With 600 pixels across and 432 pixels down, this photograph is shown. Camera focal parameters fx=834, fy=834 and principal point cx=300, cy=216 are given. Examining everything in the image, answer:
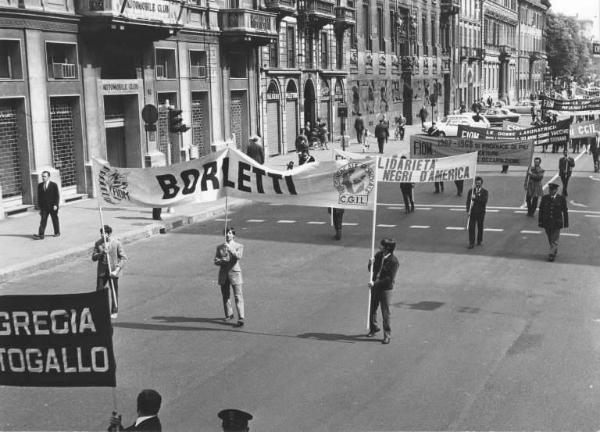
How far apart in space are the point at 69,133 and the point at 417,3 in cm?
4482

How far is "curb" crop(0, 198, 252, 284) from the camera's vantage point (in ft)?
52.9

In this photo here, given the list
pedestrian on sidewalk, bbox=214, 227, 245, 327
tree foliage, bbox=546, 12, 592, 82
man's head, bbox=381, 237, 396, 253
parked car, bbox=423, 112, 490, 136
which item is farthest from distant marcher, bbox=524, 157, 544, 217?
tree foliage, bbox=546, 12, 592, 82

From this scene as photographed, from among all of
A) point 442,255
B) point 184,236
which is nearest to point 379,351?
point 442,255

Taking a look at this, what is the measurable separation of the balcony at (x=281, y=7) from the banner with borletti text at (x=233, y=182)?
91.2 ft

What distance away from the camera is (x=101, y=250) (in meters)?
12.9

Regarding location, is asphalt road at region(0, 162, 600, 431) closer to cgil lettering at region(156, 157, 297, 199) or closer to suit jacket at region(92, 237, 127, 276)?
suit jacket at region(92, 237, 127, 276)

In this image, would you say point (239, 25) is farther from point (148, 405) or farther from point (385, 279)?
point (148, 405)

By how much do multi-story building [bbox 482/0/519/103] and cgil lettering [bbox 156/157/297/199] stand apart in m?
83.4

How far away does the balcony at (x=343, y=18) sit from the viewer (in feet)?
157

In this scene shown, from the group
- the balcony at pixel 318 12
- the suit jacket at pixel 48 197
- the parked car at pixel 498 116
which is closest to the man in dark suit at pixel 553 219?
the suit jacket at pixel 48 197

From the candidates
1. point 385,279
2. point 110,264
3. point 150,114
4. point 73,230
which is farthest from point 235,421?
point 150,114

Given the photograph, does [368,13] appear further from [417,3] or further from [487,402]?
[487,402]

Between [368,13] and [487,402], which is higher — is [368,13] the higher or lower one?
the higher one

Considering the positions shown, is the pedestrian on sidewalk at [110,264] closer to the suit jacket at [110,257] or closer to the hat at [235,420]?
the suit jacket at [110,257]
